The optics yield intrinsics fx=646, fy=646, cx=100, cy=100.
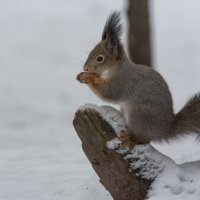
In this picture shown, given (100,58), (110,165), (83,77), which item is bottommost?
(110,165)

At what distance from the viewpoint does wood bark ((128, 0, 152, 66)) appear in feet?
25.5

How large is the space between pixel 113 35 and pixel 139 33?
170 inches

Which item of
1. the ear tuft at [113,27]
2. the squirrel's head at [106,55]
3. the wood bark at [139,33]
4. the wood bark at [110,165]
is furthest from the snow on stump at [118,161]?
the wood bark at [139,33]

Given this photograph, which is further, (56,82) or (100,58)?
(56,82)

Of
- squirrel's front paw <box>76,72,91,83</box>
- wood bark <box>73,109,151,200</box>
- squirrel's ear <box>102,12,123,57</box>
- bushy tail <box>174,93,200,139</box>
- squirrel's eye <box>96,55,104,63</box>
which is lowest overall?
wood bark <box>73,109,151,200</box>

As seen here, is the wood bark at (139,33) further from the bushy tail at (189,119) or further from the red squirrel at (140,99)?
the bushy tail at (189,119)

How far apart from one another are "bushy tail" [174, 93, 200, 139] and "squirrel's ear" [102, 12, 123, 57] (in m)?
0.53

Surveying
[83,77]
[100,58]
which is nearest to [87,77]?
[83,77]

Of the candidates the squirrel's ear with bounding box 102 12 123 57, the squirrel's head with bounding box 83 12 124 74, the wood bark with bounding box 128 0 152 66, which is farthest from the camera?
the wood bark with bounding box 128 0 152 66

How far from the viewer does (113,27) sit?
3.53m

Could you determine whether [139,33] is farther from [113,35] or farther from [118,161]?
[118,161]

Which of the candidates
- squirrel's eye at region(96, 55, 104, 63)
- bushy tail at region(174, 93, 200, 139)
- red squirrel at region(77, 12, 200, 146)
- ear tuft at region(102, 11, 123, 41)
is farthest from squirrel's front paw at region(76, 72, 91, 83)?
bushy tail at region(174, 93, 200, 139)

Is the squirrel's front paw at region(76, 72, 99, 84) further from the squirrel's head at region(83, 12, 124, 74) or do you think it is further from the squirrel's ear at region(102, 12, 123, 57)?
the squirrel's ear at region(102, 12, 123, 57)

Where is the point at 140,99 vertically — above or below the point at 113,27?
below
